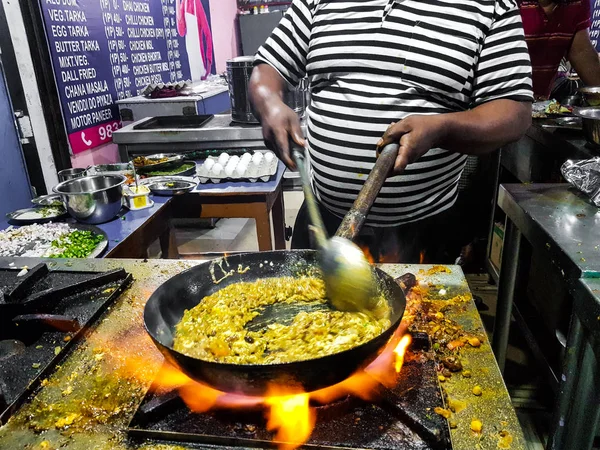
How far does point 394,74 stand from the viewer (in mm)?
1636

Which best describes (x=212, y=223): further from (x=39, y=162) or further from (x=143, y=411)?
(x=143, y=411)

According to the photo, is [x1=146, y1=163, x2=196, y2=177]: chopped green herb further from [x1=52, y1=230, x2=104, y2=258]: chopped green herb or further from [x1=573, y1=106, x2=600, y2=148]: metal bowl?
[x1=573, y1=106, x2=600, y2=148]: metal bowl

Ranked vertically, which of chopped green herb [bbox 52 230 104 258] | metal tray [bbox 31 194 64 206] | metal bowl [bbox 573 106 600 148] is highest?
metal bowl [bbox 573 106 600 148]

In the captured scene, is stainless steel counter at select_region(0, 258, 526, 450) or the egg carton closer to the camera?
stainless steel counter at select_region(0, 258, 526, 450)

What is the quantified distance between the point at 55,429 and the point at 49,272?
0.80 metres

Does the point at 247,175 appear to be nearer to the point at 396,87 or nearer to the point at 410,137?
the point at 396,87

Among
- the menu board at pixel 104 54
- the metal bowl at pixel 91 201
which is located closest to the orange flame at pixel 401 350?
the metal bowl at pixel 91 201

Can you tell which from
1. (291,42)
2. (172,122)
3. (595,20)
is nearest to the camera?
(291,42)

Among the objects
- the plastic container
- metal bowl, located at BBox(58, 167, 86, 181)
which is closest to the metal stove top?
the plastic container

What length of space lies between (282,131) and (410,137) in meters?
0.48

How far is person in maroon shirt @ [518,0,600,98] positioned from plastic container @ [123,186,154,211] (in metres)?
3.15

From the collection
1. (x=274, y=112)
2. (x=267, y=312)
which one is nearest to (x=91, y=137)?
(x=274, y=112)

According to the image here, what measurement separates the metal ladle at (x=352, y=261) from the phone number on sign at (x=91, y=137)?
11.9 feet

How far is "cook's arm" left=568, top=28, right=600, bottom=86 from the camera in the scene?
11.7 feet
